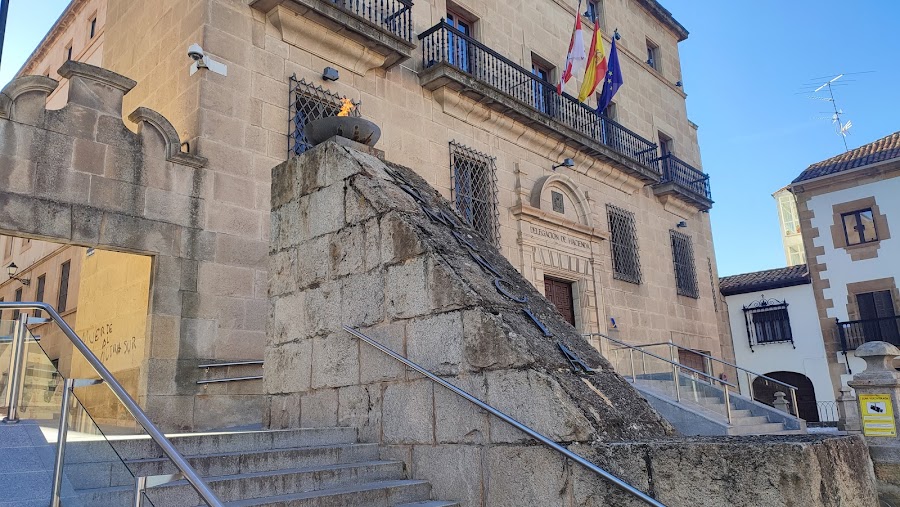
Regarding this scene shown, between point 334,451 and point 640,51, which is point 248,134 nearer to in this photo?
point 334,451

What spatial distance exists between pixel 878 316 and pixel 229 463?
2105 cm

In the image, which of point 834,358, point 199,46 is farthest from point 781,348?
point 199,46

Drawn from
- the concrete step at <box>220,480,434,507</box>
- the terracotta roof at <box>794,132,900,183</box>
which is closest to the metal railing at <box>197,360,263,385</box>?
the concrete step at <box>220,480,434,507</box>

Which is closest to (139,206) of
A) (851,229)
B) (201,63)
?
(201,63)

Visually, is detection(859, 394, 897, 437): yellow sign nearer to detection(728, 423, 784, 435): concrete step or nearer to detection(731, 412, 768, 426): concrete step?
detection(728, 423, 784, 435): concrete step

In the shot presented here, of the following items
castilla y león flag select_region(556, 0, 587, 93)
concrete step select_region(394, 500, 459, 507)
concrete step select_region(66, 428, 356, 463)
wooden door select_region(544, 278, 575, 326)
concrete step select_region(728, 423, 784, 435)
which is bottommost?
concrete step select_region(728, 423, 784, 435)

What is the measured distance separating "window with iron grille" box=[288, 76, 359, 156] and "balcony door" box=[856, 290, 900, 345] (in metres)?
17.5

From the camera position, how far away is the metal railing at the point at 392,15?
10.0 meters

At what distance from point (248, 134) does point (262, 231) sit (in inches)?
51.6

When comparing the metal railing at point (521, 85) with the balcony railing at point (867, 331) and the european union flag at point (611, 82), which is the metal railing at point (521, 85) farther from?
the balcony railing at point (867, 331)

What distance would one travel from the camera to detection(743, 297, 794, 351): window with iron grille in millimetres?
20703

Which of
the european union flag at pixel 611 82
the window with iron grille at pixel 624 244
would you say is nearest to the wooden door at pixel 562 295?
the window with iron grille at pixel 624 244

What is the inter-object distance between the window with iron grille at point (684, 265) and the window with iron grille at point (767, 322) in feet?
18.1

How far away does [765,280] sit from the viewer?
21.4 m
